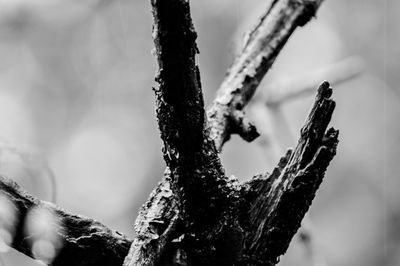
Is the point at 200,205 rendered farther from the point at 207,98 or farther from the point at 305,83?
the point at 207,98

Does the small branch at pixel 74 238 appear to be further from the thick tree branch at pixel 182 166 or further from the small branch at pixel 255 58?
the small branch at pixel 255 58

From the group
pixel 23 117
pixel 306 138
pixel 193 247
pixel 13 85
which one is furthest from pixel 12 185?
pixel 13 85

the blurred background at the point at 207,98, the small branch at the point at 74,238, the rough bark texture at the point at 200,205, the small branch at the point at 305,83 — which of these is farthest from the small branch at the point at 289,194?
the blurred background at the point at 207,98

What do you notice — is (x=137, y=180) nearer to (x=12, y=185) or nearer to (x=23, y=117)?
(x=23, y=117)

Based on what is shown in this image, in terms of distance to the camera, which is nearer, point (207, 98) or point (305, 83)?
point (305, 83)

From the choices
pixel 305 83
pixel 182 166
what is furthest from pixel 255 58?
pixel 182 166

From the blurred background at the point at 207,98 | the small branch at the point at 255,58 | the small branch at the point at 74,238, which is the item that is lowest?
the small branch at the point at 74,238
